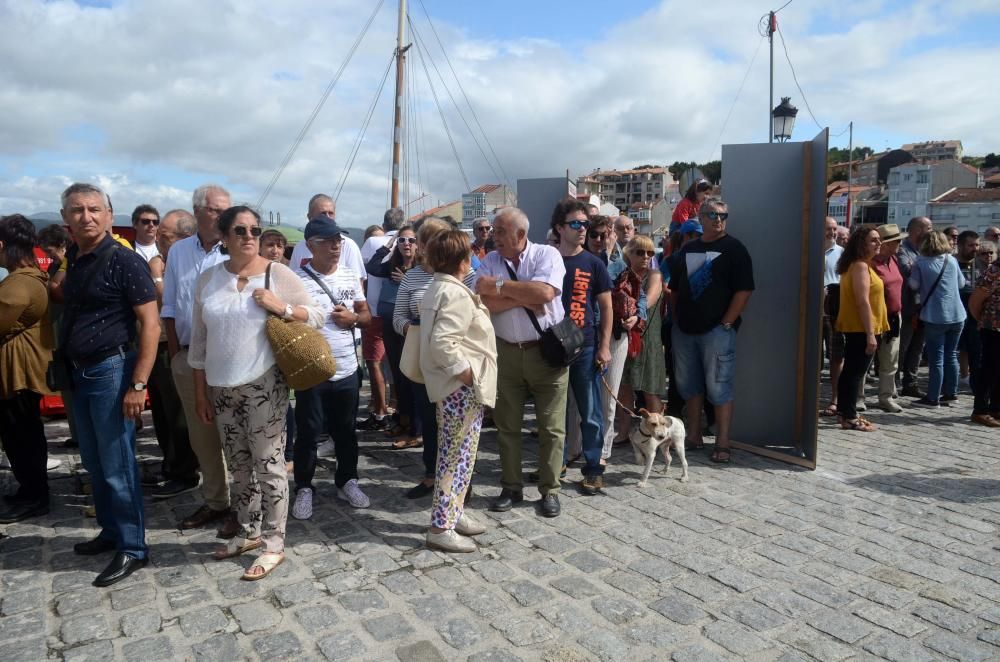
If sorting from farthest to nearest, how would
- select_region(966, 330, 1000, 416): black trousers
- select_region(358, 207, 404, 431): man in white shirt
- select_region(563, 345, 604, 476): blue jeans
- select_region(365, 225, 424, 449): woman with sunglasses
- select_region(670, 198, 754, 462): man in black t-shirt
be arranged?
select_region(966, 330, 1000, 416): black trousers < select_region(358, 207, 404, 431): man in white shirt < select_region(365, 225, 424, 449): woman with sunglasses < select_region(670, 198, 754, 462): man in black t-shirt < select_region(563, 345, 604, 476): blue jeans

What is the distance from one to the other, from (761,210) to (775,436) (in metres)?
2.07

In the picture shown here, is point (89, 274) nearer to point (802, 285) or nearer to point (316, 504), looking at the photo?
point (316, 504)

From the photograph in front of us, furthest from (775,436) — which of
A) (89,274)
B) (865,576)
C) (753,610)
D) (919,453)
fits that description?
(89,274)

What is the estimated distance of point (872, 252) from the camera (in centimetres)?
650

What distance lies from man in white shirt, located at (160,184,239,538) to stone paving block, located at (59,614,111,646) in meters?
1.05

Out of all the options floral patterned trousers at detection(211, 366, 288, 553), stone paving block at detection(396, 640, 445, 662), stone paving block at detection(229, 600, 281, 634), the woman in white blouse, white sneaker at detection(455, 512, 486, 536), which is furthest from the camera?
white sneaker at detection(455, 512, 486, 536)

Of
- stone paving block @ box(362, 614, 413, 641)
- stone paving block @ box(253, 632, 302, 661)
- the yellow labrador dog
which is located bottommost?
stone paving block @ box(362, 614, 413, 641)

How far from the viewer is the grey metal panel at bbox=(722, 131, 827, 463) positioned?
5.64m

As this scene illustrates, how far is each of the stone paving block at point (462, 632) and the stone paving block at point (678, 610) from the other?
0.88 metres

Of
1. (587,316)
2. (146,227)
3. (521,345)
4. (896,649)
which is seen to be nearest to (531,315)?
(521,345)

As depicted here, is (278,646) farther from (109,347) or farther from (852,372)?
(852,372)

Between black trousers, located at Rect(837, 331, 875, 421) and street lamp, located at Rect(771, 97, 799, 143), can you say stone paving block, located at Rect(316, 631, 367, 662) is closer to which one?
black trousers, located at Rect(837, 331, 875, 421)

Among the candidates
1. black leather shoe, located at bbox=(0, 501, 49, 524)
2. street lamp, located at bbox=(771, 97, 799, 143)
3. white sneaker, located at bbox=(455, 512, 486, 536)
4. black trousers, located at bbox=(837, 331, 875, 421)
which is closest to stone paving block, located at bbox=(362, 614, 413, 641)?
white sneaker, located at bbox=(455, 512, 486, 536)

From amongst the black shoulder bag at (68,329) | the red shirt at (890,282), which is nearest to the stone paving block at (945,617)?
the black shoulder bag at (68,329)
